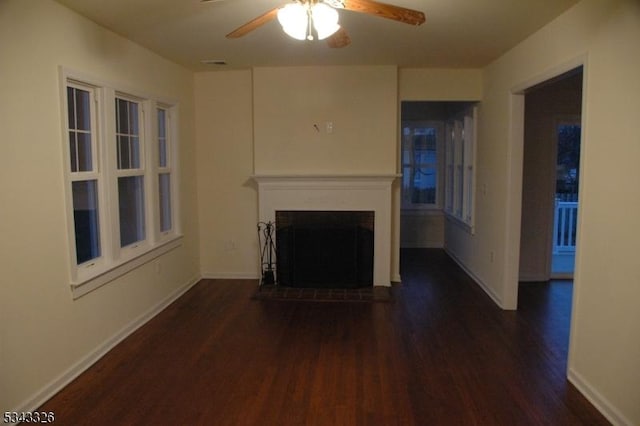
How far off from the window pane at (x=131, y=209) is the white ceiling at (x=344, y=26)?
126 cm

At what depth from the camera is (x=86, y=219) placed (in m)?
3.57

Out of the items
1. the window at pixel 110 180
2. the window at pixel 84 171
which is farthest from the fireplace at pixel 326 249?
the window at pixel 84 171

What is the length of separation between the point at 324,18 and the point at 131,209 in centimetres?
286

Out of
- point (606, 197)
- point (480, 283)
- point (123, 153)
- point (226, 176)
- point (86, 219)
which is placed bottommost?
point (480, 283)

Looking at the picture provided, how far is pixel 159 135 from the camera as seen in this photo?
4.93m

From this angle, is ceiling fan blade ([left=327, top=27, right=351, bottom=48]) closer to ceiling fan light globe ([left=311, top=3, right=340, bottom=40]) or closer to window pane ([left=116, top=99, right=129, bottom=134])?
ceiling fan light globe ([left=311, top=3, right=340, bottom=40])

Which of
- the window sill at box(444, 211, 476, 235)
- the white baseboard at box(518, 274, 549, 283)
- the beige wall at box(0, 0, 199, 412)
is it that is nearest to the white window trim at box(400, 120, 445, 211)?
the window sill at box(444, 211, 476, 235)

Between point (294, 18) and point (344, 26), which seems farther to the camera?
point (344, 26)

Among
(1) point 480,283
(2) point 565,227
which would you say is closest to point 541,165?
(1) point 480,283

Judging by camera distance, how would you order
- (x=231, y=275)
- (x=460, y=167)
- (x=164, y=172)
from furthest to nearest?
(x=460, y=167)
(x=231, y=275)
(x=164, y=172)

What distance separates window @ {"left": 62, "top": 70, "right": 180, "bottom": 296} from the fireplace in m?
1.35

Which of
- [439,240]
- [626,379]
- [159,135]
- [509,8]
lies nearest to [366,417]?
[626,379]

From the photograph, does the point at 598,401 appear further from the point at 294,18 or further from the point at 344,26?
the point at 344,26

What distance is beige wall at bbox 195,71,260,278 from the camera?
18.3ft
